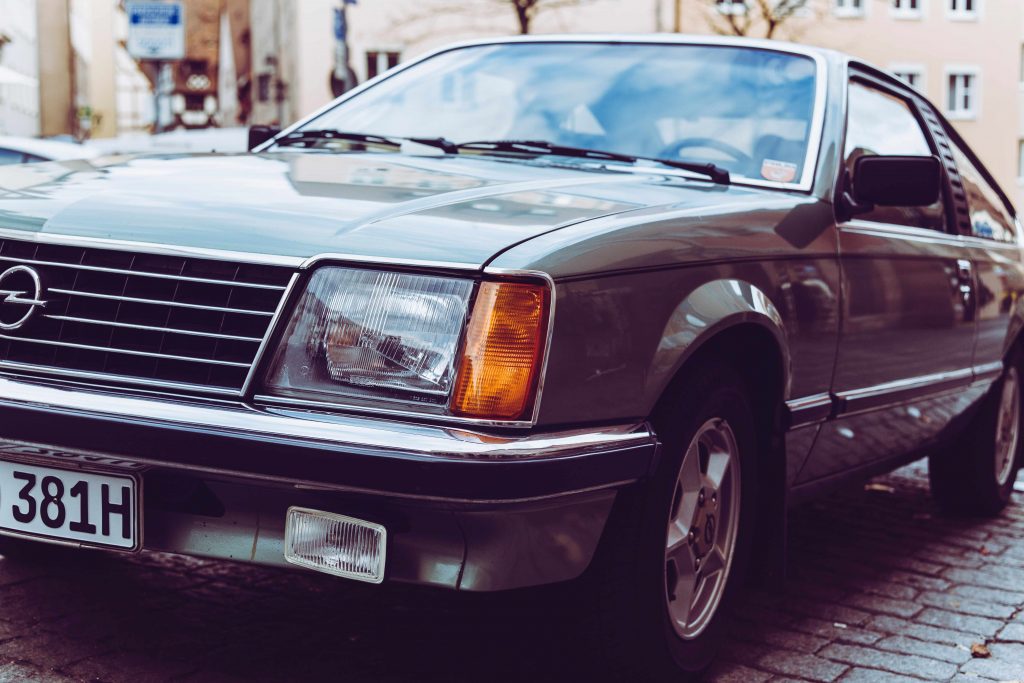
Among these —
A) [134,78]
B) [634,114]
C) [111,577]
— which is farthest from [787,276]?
[134,78]

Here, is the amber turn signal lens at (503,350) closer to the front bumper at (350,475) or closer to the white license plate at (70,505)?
the front bumper at (350,475)

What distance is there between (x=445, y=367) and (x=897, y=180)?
181 cm

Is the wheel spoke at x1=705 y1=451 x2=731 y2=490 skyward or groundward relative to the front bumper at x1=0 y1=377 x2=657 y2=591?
groundward

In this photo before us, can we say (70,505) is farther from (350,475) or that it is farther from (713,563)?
(713,563)

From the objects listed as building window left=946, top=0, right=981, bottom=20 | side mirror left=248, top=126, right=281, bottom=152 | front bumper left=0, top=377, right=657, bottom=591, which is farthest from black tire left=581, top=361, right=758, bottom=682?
building window left=946, top=0, right=981, bottom=20

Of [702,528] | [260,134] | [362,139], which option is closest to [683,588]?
[702,528]

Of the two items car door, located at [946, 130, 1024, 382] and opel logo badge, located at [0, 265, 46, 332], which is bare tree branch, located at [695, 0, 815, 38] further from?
opel logo badge, located at [0, 265, 46, 332]

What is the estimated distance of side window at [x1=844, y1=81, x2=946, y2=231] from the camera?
4.36 meters

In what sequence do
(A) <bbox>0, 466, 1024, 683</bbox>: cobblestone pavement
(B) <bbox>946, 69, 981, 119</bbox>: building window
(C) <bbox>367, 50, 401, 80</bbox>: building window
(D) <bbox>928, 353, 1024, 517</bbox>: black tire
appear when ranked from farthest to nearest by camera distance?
1. (B) <bbox>946, 69, 981, 119</bbox>: building window
2. (C) <bbox>367, 50, 401, 80</bbox>: building window
3. (D) <bbox>928, 353, 1024, 517</bbox>: black tire
4. (A) <bbox>0, 466, 1024, 683</bbox>: cobblestone pavement

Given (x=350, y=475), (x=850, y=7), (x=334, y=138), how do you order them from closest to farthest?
(x=350, y=475)
(x=334, y=138)
(x=850, y=7)

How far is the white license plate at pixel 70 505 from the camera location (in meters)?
2.77

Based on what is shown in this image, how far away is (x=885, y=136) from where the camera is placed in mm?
4801

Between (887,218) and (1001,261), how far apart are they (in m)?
1.27

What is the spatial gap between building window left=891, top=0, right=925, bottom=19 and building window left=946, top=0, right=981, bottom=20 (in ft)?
2.97
